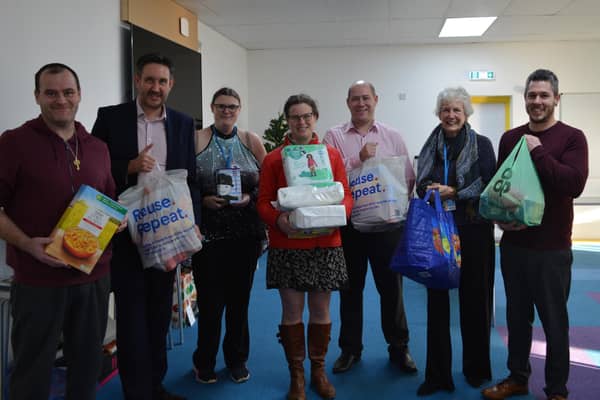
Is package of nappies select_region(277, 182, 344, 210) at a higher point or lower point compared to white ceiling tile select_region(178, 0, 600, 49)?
lower

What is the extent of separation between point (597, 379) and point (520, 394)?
0.51 m

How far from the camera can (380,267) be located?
249 centimetres

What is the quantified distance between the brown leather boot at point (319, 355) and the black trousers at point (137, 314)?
0.67 meters

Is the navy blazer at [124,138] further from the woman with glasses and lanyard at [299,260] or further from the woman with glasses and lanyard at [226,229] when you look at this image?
the woman with glasses and lanyard at [299,260]

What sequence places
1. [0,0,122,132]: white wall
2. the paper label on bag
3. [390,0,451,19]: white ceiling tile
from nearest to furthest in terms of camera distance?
[0,0,122,132]: white wall
the paper label on bag
[390,0,451,19]: white ceiling tile

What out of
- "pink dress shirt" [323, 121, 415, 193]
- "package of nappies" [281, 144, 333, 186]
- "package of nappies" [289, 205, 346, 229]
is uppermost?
"pink dress shirt" [323, 121, 415, 193]

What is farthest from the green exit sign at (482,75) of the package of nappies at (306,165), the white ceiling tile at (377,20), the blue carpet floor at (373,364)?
the package of nappies at (306,165)

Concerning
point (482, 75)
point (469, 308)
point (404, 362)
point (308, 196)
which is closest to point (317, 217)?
point (308, 196)

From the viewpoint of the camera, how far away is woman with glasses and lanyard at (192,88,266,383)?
2.28 metres

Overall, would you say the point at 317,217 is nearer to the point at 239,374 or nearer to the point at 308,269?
the point at 308,269

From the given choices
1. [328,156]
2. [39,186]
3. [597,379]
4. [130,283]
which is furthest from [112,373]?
[597,379]

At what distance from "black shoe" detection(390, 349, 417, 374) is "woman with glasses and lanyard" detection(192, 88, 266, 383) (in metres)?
0.84

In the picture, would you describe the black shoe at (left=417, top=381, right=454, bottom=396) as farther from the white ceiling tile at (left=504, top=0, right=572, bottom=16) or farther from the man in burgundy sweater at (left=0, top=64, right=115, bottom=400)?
the white ceiling tile at (left=504, top=0, right=572, bottom=16)

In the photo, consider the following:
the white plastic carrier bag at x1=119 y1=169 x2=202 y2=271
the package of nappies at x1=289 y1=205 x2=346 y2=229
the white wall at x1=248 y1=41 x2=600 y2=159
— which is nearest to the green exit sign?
the white wall at x1=248 y1=41 x2=600 y2=159
